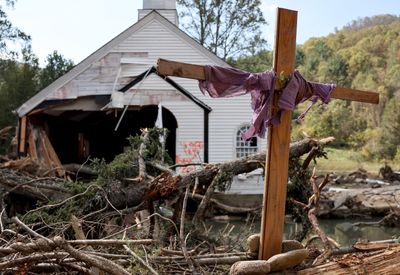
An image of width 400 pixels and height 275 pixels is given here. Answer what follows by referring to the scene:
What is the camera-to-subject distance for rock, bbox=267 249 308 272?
3.37 metres

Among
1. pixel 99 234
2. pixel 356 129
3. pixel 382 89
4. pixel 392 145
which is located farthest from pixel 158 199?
pixel 382 89

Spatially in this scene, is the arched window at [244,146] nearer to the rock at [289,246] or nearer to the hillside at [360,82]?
the hillside at [360,82]

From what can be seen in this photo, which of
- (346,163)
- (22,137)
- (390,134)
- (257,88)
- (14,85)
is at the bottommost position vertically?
(346,163)

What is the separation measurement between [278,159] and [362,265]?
939 mm

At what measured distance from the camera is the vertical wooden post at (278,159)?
3527 mm

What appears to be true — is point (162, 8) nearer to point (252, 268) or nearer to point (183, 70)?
point (183, 70)

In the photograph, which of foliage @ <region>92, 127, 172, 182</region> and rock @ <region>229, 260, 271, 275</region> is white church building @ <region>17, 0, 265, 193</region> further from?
rock @ <region>229, 260, 271, 275</region>

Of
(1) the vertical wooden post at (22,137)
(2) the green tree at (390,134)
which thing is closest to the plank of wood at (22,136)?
(1) the vertical wooden post at (22,137)

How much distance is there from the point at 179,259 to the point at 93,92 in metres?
15.6

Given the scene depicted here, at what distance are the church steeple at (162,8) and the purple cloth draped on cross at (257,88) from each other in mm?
19148

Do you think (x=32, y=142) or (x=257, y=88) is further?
(x=32, y=142)

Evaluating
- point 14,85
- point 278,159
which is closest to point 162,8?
point 14,85

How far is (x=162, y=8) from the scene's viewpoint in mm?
22094

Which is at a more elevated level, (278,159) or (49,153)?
(278,159)
